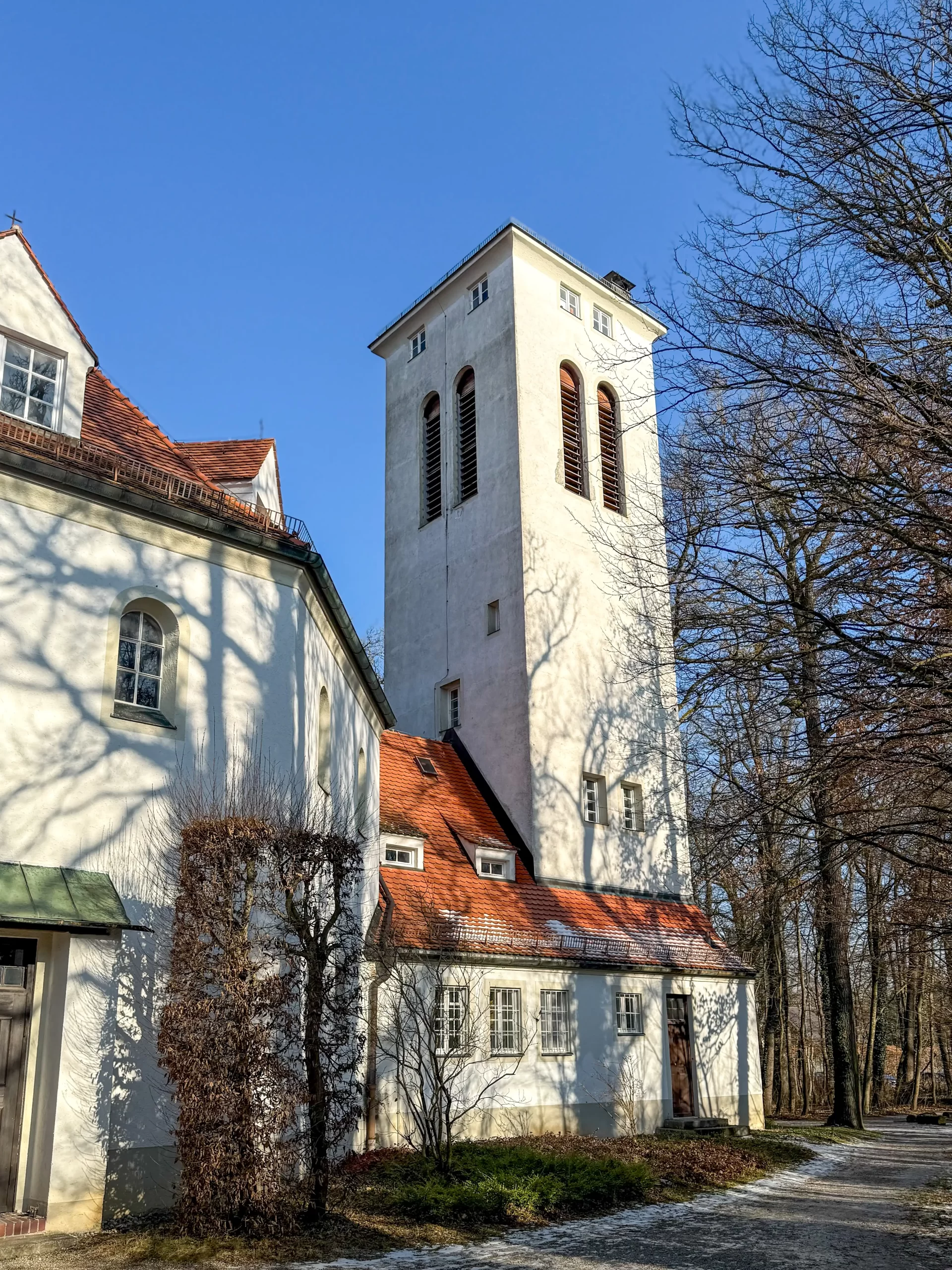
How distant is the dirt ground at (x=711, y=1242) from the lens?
923 centimetres

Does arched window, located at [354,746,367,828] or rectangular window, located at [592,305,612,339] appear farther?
rectangular window, located at [592,305,612,339]

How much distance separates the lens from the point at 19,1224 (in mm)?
9609

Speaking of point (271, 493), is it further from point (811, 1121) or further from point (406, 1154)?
point (811, 1121)

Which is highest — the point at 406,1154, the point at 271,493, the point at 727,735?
the point at 271,493

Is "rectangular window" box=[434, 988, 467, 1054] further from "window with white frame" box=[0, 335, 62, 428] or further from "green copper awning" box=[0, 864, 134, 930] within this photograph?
"window with white frame" box=[0, 335, 62, 428]

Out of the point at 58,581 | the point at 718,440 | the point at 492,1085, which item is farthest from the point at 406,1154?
the point at 718,440

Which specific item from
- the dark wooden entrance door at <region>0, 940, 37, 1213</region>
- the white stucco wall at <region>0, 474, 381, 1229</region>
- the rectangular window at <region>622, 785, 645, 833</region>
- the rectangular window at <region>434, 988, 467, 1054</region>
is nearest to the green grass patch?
the rectangular window at <region>434, 988, 467, 1054</region>

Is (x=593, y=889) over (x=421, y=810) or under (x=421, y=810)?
under

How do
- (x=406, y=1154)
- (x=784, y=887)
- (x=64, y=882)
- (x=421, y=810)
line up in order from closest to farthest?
1. (x=64, y=882)
2. (x=406, y=1154)
3. (x=784, y=887)
4. (x=421, y=810)

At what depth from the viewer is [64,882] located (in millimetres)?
10578

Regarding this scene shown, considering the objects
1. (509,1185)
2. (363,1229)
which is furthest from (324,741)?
(363,1229)

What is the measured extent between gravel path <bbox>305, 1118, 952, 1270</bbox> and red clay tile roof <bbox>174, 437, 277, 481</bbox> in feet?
31.9

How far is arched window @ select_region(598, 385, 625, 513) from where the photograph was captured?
28203mm

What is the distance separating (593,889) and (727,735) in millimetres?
9588
